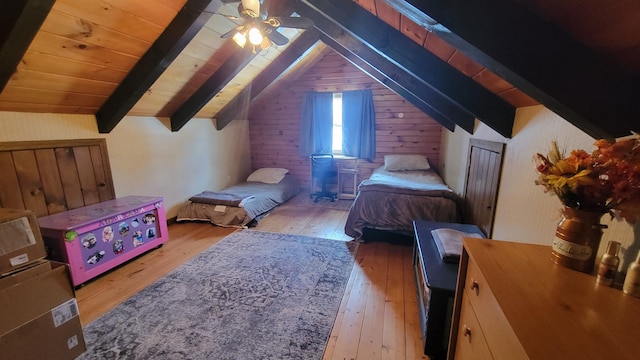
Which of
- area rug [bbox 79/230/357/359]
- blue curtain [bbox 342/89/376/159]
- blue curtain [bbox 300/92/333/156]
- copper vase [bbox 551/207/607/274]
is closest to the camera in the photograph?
copper vase [bbox 551/207/607/274]

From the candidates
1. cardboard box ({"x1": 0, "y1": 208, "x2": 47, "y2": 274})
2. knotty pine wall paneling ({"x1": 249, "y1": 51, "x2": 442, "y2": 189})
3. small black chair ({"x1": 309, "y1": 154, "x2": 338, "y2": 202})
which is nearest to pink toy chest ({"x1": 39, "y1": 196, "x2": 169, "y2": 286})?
cardboard box ({"x1": 0, "y1": 208, "x2": 47, "y2": 274})

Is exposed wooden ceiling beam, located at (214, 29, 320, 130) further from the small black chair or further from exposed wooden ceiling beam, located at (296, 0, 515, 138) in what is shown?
exposed wooden ceiling beam, located at (296, 0, 515, 138)

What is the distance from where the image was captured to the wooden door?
1990 mm

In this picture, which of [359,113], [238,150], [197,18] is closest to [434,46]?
[197,18]

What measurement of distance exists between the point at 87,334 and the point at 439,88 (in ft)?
9.33

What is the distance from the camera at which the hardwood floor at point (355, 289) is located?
164 cm

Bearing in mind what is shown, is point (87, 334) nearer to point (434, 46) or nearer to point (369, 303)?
point (369, 303)

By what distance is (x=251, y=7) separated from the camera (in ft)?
5.66

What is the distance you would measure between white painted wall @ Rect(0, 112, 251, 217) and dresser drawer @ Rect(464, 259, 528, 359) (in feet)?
10.7

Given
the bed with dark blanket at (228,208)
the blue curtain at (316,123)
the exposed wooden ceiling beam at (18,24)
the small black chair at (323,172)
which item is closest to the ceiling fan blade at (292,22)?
the exposed wooden ceiling beam at (18,24)

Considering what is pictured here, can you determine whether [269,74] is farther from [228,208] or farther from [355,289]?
[355,289]

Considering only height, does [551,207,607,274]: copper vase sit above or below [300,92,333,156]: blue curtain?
below

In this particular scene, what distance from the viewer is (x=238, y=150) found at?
17.1 feet

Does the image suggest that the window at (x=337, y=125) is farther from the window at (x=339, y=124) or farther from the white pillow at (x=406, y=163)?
the white pillow at (x=406, y=163)
